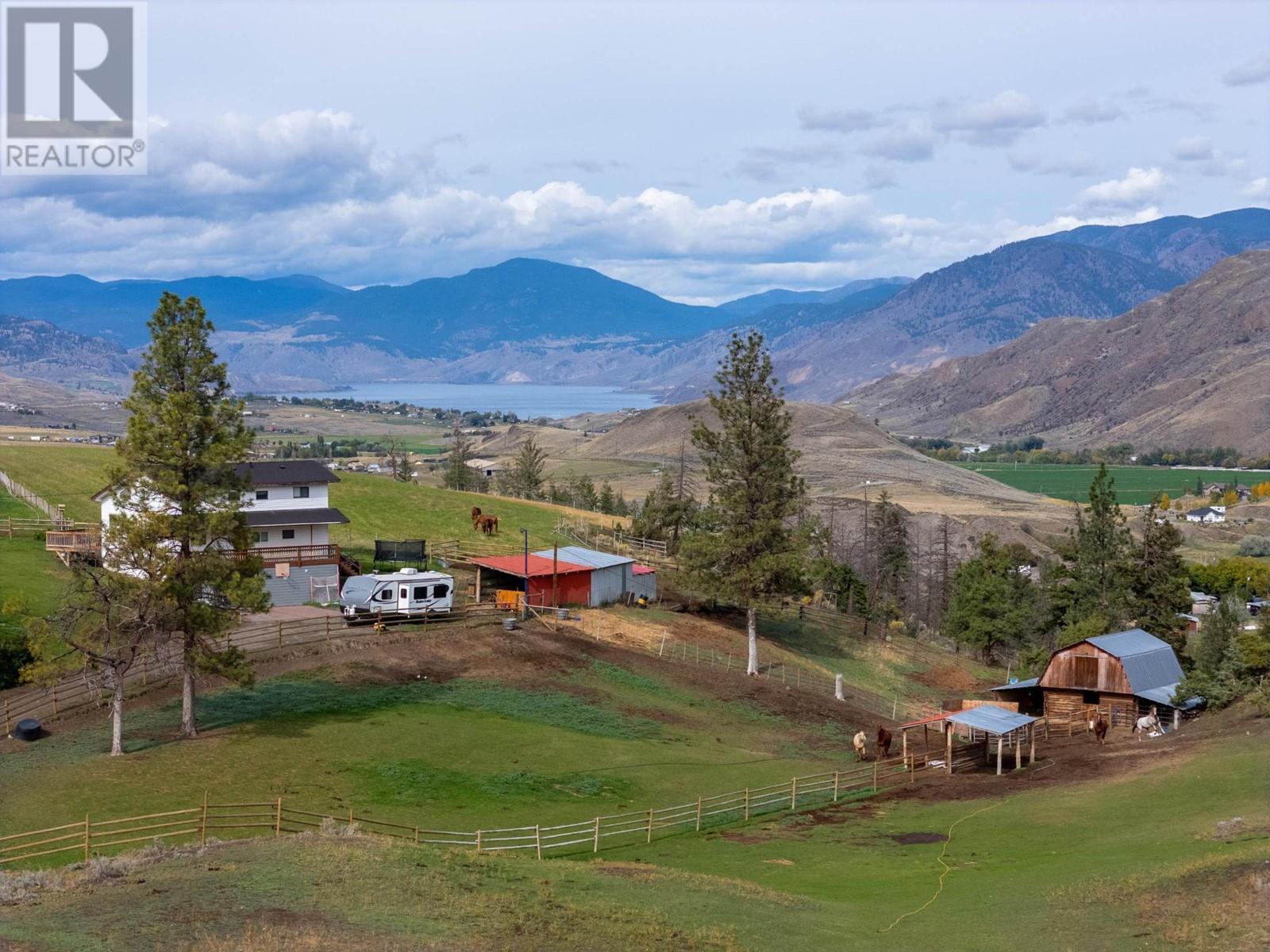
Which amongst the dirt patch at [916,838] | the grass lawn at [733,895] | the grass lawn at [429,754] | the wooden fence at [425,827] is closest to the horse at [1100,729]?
the grass lawn at [429,754]

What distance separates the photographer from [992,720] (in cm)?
4406

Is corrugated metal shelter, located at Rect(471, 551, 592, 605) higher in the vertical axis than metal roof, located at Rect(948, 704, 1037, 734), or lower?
higher

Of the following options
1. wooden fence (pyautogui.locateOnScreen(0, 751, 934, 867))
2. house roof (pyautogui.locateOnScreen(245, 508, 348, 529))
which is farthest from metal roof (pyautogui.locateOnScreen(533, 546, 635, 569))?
wooden fence (pyautogui.locateOnScreen(0, 751, 934, 867))

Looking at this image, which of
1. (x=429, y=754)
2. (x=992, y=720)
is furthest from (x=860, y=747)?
(x=429, y=754)

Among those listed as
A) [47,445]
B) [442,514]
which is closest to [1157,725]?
[442,514]

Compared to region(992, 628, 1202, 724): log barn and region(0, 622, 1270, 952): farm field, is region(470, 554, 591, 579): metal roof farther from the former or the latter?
region(992, 628, 1202, 724): log barn

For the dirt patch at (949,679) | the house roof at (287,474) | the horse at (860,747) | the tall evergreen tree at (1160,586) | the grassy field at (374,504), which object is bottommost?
the dirt patch at (949,679)

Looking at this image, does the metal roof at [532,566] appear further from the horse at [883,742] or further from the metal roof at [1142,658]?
the metal roof at [1142,658]

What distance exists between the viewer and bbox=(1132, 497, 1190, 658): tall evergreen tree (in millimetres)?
71062

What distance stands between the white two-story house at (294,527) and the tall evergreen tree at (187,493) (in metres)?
18.3

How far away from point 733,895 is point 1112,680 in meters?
32.0

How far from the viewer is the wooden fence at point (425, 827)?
2720cm

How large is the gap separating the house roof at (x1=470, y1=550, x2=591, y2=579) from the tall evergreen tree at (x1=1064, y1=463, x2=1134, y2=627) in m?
34.6

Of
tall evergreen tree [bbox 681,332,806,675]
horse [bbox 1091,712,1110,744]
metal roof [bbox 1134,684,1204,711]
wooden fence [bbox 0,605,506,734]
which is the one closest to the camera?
wooden fence [bbox 0,605,506,734]
